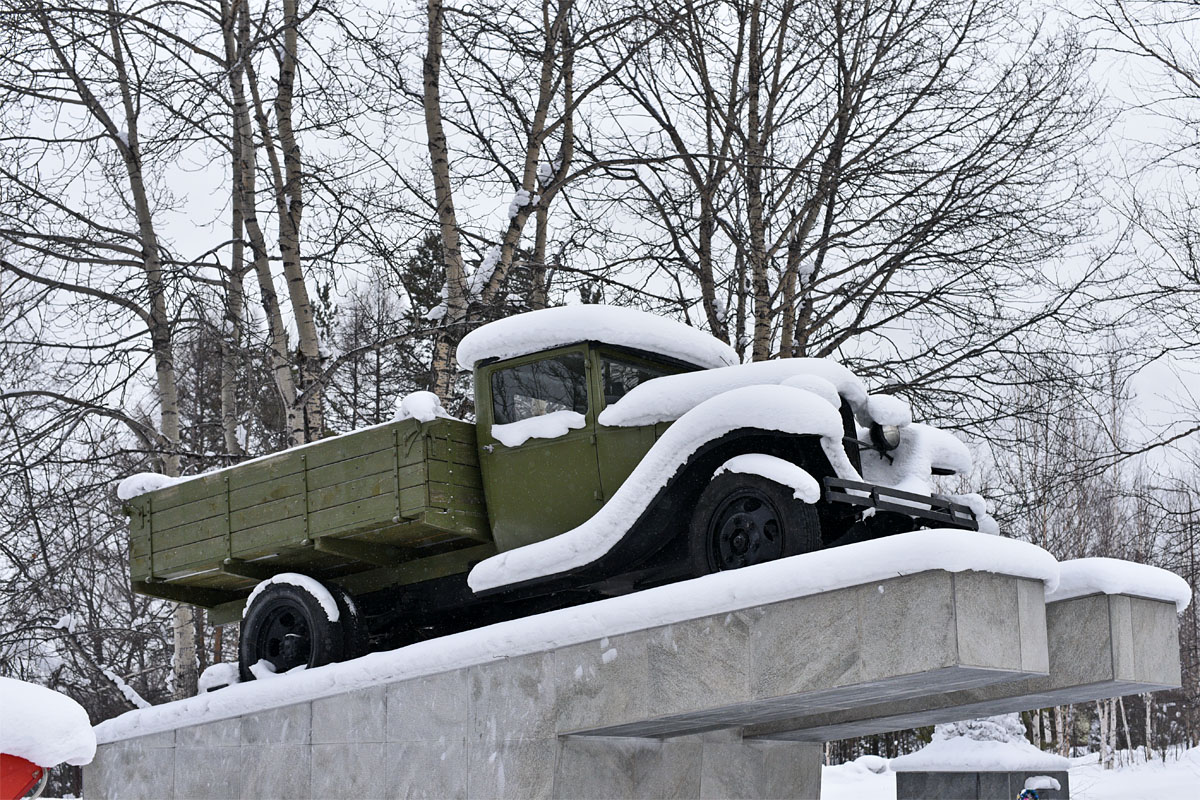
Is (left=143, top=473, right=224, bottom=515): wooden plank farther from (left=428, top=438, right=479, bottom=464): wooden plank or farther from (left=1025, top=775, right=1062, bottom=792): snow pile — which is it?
(left=1025, top=775, right=1062, bottom=792): snow pile

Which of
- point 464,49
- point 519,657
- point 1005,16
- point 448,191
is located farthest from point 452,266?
point 1005,16

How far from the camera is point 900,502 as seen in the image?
6.66 meters

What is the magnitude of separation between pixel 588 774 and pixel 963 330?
7.96 metres

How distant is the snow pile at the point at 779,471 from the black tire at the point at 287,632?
279cm

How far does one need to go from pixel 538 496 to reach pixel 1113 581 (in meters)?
2.97

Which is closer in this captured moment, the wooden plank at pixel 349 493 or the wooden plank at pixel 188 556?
the wooden plank at pixel 349 493

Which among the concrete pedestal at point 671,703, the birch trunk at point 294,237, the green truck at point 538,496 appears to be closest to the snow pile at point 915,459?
the green truck at point 538,496

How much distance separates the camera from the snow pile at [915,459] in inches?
272

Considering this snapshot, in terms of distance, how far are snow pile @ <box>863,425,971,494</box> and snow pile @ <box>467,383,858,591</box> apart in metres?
0.68

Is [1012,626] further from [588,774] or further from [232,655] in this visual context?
[232,655]

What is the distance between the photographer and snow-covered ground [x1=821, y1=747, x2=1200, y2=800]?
48.8 ft

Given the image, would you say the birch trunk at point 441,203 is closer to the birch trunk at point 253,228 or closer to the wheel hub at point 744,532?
the birch trunk at point 253,228

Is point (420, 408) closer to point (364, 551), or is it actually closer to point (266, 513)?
point (364, 551)

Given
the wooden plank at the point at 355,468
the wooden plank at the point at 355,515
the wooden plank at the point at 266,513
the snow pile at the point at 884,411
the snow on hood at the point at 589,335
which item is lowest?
the wooden plank at the point at 355,515
